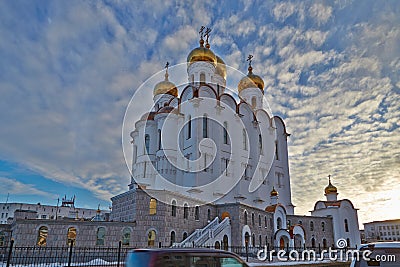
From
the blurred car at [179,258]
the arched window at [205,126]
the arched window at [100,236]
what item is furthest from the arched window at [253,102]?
the blurred car at [179,258]

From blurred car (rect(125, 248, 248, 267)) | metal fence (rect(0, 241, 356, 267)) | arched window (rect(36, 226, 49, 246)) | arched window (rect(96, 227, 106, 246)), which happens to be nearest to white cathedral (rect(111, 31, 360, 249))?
arched window (rect(96, 227, 106, 246))

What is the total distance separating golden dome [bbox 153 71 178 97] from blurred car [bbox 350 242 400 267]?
34621 mm

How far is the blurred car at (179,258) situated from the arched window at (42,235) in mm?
13210

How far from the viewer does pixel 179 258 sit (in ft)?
18.8

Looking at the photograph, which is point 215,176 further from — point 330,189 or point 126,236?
point 330,189

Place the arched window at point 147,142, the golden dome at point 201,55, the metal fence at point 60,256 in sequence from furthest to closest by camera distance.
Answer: the golden dome at point 201,55
the arched window at point 147,142
the metal fence at point 60,256

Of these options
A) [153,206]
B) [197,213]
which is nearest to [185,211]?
[197,213]

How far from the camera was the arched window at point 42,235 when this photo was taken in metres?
16.9

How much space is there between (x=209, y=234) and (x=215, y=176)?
357 inches

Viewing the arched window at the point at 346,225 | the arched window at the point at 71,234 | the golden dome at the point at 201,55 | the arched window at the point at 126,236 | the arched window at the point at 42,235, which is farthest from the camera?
the arched window at the point at 346,225

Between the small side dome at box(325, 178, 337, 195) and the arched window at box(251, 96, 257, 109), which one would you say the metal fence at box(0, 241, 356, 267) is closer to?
the arched window at box(251, 96, 257, 109)

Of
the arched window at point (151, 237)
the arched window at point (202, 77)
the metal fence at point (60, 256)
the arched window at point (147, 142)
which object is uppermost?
the arched window at point (202, 77)

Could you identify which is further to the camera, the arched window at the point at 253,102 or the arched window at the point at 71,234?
the arched window at the point at 253,102

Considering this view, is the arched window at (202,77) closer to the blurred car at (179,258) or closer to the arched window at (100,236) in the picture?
the arched window at (100,236)
